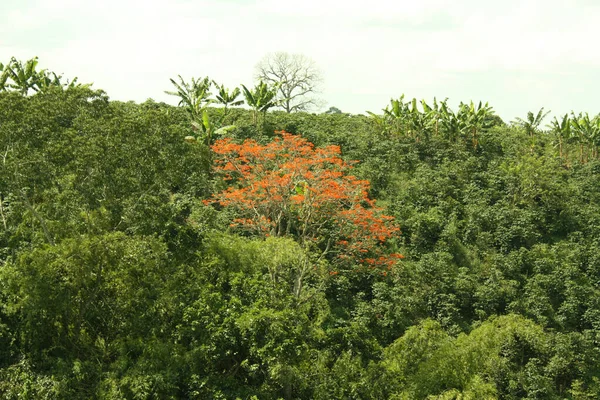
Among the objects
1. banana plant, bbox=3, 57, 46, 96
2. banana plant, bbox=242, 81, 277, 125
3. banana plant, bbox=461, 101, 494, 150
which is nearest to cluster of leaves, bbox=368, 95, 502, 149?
banana plant, bbox=461, 101, 494, 150

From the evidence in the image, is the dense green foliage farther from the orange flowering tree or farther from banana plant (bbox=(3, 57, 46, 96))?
banana plant (bbox=(3, 57, 46, 96))

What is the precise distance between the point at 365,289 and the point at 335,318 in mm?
2939

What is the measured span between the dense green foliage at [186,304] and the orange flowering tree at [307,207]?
130 cm

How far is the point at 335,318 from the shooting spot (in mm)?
21594

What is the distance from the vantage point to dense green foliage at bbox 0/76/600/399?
1231cm

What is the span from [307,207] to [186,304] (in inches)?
413

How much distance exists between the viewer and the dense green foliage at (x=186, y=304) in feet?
40.4

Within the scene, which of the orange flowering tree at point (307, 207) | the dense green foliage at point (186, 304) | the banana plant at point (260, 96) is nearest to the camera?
the dense green foliage at point (186, 304)

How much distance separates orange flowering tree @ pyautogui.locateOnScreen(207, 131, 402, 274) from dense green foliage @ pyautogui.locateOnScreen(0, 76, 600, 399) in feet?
4.27

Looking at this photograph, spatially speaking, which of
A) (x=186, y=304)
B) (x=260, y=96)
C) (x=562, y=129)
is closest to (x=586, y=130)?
(x=562, y=129)

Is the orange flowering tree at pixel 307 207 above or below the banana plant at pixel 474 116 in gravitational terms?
below

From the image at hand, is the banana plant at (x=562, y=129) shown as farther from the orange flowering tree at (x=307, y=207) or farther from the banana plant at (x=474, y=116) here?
the orange flowering tree at (x=307, y=207)

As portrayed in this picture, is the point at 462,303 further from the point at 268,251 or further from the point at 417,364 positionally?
the point at 268,251

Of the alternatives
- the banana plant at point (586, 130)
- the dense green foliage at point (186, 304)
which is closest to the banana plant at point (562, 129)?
the banana plant at point (586, 130)
